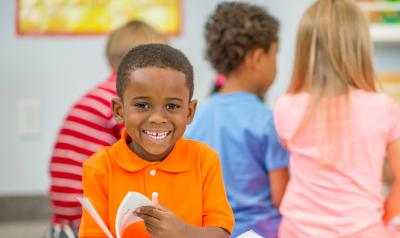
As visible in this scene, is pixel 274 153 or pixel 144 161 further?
pixel 274 153

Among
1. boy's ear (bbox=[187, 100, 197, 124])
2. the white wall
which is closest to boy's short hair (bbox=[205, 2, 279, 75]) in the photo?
boy's ear (bbox=[187, 100, 197, 124])

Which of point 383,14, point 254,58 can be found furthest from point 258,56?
point 383,14

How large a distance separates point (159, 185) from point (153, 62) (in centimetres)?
19

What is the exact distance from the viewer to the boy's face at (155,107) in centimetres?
83

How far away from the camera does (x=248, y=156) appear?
51.5 inches

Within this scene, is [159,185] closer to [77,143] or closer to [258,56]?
[77,143]

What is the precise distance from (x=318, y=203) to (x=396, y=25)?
58.2 inches

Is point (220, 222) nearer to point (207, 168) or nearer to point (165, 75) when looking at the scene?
point (207, 168)

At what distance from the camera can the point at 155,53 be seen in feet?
Result: 2.79

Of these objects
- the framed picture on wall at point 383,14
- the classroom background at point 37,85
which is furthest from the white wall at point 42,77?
the framed picture on wall at point 383,14

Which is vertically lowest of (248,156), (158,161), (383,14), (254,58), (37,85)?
(37,85)

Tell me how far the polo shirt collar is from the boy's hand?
0.23 feet

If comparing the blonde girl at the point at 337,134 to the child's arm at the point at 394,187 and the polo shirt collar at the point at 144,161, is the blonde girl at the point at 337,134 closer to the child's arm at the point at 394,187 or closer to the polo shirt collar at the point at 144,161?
the child's arm at the point at 394,187

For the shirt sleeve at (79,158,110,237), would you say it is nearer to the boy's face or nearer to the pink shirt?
the boy's face
